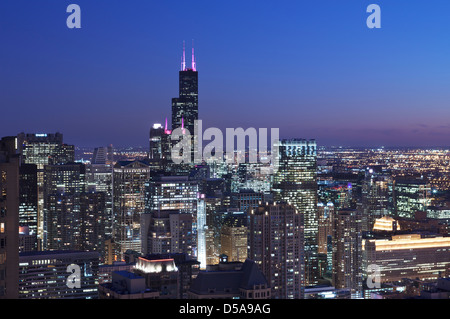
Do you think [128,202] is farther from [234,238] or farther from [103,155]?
[234,238]

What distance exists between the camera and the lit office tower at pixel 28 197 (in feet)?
99.6

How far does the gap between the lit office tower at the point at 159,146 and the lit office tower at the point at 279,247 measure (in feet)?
72.6

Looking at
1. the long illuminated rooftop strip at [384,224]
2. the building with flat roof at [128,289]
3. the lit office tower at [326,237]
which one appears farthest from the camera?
the long illuminated rooftop strip at [384,224]

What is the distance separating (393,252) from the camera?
29516 mm

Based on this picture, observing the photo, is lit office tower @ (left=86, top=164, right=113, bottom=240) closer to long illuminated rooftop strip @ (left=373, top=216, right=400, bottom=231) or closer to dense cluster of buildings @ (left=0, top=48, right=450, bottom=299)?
dense cluster of buildings @ (left=0, top=48, right=450, bottom=299)

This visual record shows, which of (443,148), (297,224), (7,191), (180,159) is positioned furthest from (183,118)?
(7,191)

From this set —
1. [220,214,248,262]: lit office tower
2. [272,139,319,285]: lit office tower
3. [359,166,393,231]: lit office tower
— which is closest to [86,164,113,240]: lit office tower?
[220,214,248,262]: lit office tower

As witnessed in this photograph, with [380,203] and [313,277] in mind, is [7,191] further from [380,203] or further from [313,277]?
[380,203]

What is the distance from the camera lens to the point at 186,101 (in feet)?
167

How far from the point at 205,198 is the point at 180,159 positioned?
10.3 m

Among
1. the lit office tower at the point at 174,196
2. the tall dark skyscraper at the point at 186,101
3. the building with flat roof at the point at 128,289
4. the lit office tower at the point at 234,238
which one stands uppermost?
the tall dark skyscraper at the point at 186,101

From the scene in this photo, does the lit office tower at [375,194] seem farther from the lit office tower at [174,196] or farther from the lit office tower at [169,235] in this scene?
the lit office tower at [169,235]

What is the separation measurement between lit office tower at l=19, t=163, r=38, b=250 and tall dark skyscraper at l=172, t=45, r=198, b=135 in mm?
17139

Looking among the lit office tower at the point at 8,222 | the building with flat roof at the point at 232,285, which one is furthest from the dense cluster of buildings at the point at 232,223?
the lit office tower at the point at 8,222
